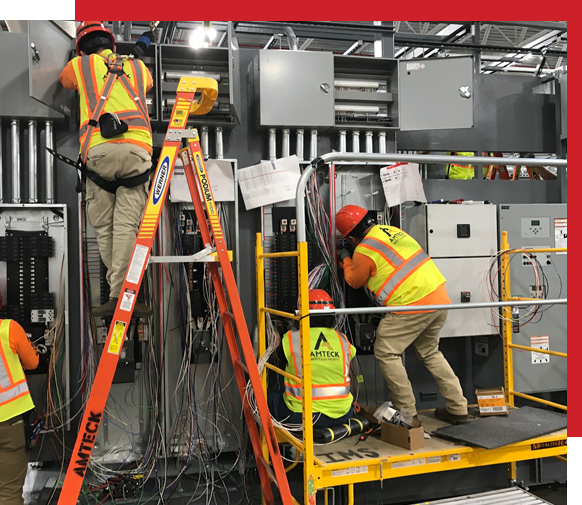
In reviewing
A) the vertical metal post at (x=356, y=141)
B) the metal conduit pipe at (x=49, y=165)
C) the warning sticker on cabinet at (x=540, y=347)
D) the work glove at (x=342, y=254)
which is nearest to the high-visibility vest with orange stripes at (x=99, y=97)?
the metal conduit pipe at (x=49, y=165)

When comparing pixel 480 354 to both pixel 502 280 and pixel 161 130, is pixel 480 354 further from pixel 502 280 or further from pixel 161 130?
pixel 161 130

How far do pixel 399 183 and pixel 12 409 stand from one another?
2.89 metres

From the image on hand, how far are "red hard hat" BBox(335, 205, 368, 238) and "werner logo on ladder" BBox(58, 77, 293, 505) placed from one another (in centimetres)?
112

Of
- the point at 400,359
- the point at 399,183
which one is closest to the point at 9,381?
the point at 400,359

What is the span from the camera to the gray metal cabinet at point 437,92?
3658mm

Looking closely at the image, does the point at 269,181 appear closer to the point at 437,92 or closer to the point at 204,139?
the point at 204,139

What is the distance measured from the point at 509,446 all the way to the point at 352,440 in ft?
2.93

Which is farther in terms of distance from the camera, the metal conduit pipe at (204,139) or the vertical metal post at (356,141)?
the vertical metal post at (356,141)

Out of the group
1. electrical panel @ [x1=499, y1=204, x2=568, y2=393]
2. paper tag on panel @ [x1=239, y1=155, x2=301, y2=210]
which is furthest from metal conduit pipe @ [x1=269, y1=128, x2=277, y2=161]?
electrical panel @ [x1=499, y1=204, x2=568, y2=393]

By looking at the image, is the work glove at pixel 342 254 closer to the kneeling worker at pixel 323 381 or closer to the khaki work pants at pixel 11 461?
the kneeling worker at pixel 323 381

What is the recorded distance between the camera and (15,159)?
3141mm

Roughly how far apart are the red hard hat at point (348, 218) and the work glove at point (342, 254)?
136 millimetres

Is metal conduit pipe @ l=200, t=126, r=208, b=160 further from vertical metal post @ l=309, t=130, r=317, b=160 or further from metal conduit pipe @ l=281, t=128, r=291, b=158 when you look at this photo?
vertical metal post @ l=309, t=130, r=317, b=160

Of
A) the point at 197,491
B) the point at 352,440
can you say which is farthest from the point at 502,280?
the point at 197,491
